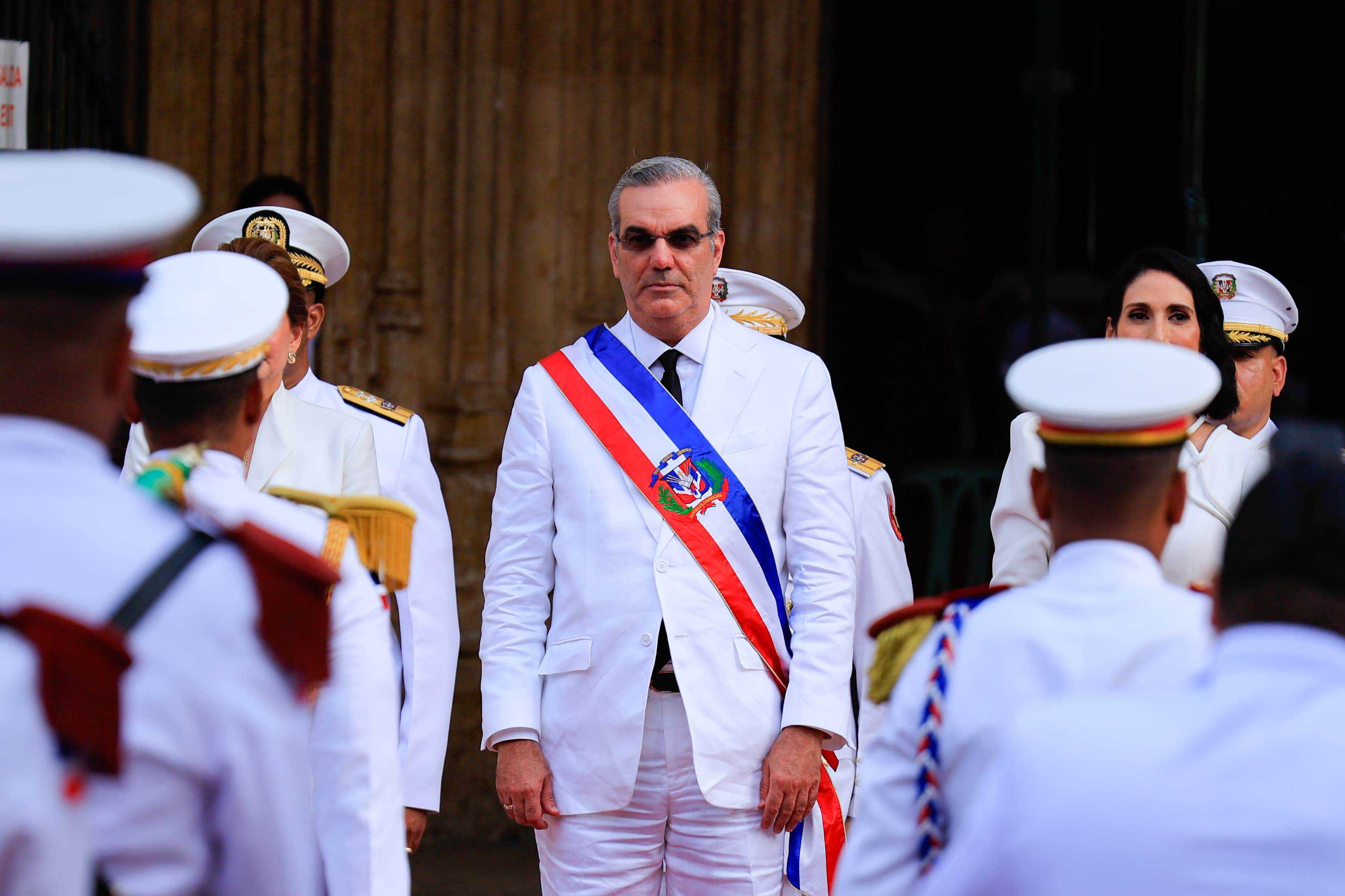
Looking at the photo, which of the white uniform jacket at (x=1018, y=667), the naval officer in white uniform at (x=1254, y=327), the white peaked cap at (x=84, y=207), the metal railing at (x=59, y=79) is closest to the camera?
the white peaked cap at (x=84, y=207)

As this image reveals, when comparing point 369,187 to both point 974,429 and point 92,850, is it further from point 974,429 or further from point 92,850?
point 92,850

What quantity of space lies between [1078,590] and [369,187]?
4.07 m

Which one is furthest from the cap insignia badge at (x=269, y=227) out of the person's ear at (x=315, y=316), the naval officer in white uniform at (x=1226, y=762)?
the naval officer in white uniform at (x=1226, y=762)

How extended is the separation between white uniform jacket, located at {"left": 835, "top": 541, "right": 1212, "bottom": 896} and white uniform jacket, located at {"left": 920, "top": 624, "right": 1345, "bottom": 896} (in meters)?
0.19

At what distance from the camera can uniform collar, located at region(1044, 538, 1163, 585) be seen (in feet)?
5.72

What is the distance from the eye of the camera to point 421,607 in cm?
343

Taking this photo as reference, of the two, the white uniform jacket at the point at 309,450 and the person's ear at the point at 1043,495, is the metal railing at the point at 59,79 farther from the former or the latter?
the person's ear at the point at 1043,495

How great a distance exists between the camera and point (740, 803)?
302 centimetres

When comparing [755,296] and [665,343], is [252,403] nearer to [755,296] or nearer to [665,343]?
[665,343]

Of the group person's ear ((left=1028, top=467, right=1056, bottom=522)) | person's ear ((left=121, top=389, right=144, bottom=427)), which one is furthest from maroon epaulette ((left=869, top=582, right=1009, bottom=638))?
person's ear ((left=121, top=389, right=144, bottom=427))

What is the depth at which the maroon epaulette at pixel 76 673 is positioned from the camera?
1.34m

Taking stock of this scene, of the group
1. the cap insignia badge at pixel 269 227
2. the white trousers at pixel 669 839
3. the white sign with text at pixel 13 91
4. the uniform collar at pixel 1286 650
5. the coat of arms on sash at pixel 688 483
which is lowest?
the white trousers at pixel 669 839

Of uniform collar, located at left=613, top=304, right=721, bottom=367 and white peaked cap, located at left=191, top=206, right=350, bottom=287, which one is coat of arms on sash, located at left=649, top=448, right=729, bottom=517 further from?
white peaked cap, located at left=191, top=206, right=350, bottom=287

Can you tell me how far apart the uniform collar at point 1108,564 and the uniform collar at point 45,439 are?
98 cm
